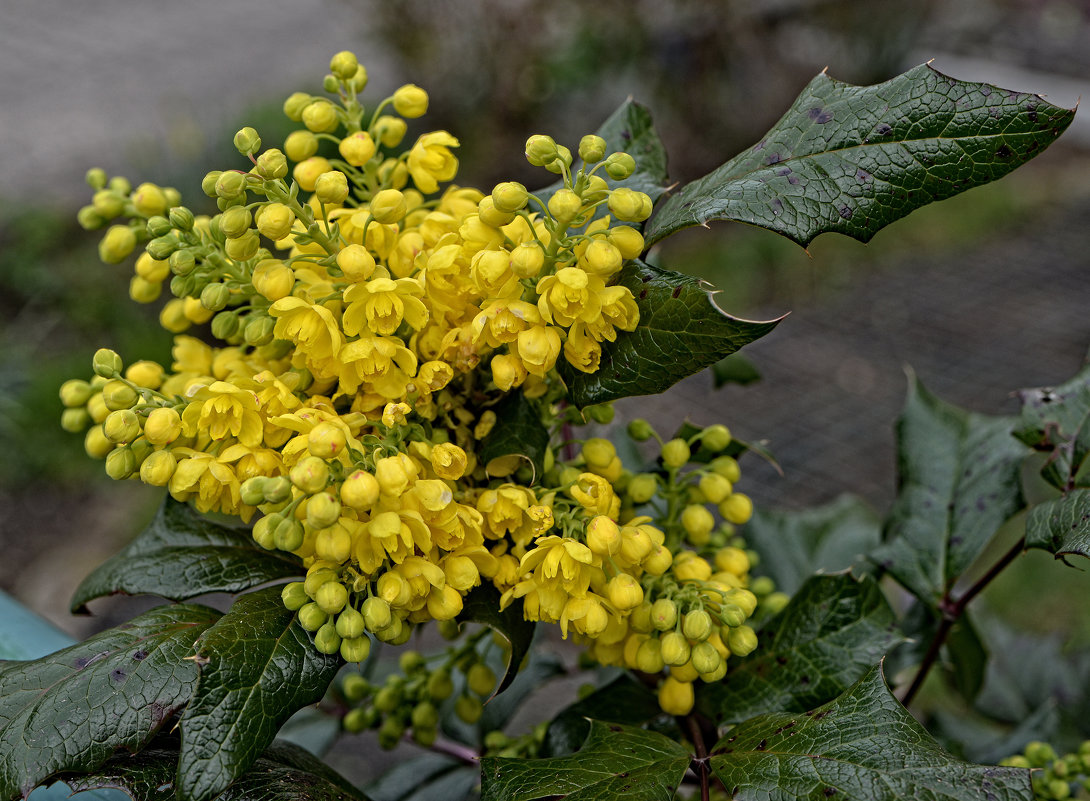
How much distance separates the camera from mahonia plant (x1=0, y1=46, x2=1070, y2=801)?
2.32ft

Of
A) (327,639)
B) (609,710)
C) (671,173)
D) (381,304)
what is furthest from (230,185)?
(671,173)

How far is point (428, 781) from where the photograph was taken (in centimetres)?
123

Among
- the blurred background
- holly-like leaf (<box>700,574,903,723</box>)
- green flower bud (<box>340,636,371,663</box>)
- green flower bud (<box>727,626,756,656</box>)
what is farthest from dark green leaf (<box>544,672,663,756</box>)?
the blurred background

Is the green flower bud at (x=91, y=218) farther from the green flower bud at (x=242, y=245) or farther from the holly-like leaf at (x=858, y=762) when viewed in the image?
the holly-like leaf at (x=858, y=762)

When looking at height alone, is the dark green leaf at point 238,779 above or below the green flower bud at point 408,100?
below

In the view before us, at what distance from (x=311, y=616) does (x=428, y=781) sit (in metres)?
0.59

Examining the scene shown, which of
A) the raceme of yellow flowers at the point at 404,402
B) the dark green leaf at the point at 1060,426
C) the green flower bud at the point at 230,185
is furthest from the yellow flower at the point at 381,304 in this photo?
Result: the dark green leaf at the point at 1060,426

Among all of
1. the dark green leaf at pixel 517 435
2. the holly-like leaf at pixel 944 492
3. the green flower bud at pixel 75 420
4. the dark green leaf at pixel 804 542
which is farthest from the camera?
the dark green leaf at pixel 804 542

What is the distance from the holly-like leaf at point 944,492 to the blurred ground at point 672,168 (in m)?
1.97

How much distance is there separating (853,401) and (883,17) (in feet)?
8.69

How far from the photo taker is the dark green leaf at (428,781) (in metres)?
1.21

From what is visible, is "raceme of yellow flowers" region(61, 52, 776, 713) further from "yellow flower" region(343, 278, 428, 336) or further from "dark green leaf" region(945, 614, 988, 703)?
"dark green leaf" region(945, 614, 988, 703)

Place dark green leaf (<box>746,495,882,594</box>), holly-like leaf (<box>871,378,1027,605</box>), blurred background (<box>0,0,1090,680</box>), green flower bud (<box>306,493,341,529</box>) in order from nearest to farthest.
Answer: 1. green flower bud (<box>306,493,341,529</box>)
2. holly-like leaf (<box>871,378,1027,605</box>)
3. dark green leaf (<box>746,495,882,594</box>)
4. blurred background (<box>0,0,1090,680</box>)

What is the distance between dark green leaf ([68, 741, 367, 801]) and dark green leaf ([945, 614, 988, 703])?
29.8 inches
